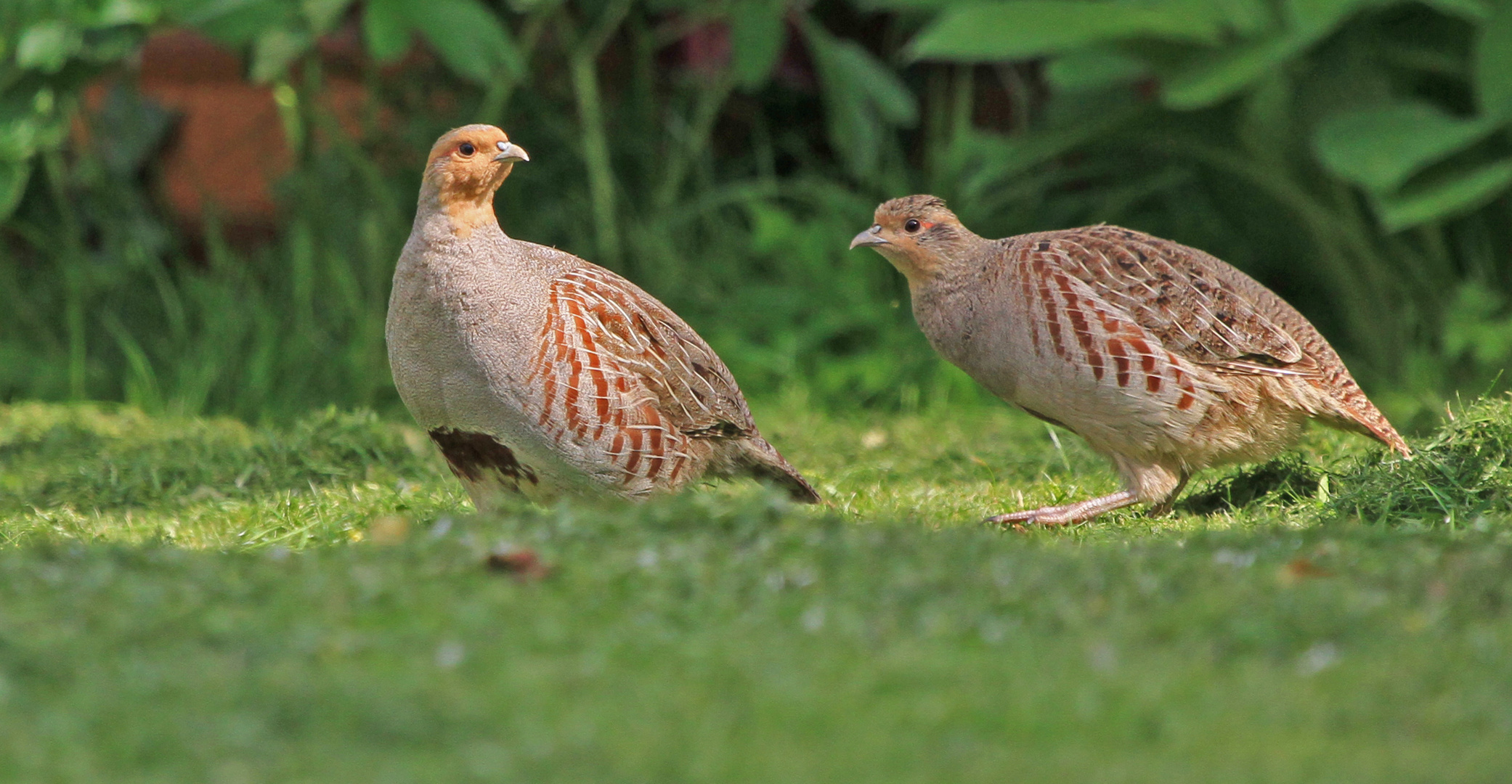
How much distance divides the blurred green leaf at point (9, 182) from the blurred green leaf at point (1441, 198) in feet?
19.6

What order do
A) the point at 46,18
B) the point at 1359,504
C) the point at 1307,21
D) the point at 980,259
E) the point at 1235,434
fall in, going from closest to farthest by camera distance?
1. the point at 1359,504
2. the point at 1235,434
3. the point at 980,259
4. the point at 1307,21
5. the point at 46,18

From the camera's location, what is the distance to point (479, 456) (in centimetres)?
429

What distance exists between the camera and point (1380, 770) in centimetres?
221

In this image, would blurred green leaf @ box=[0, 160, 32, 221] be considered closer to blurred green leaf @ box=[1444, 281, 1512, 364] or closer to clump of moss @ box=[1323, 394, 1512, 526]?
clump of moss @ box=[1323, 394, 1512, 526]

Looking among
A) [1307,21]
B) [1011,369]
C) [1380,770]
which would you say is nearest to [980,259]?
[1011,369]

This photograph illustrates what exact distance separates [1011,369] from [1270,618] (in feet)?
6.87

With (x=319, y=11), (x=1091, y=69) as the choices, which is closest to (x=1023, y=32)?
(x=1091, y=69)

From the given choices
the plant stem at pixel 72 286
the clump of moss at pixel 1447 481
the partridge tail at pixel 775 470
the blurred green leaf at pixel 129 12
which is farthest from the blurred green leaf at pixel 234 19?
the clump of moss at pixel 1447 481

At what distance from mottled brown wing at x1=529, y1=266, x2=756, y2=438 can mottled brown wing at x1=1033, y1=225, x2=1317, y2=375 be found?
3.68ft

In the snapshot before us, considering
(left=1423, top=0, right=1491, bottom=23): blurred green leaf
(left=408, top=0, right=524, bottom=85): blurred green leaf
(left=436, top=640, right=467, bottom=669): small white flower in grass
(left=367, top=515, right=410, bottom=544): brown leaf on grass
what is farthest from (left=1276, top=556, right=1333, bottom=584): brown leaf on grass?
(left=408, top=0, right=524, bottom=85): blurred green leaf

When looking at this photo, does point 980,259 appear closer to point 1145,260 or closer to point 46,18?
point 1145,260

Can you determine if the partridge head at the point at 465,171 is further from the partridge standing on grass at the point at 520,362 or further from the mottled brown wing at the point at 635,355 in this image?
the mottled brown wing at the point at 635,355

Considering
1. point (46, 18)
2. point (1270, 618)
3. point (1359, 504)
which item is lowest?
point (1359, 504)

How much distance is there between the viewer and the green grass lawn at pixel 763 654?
89.0 inches
